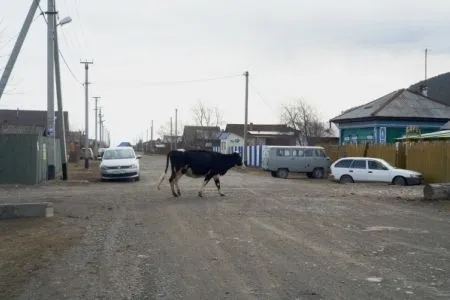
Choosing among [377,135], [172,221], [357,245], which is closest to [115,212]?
[172,221]

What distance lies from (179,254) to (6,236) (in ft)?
12.7

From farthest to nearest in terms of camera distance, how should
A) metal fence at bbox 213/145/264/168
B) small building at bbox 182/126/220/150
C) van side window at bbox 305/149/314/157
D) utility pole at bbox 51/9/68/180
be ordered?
small building at bbox 182/126/220/150 → metal fence at bbox 213/145/264/168 → van side window at bbox 305/149/314/157 → utility pole at bbox 51/9/68/180

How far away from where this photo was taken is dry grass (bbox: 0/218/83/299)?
292 inches

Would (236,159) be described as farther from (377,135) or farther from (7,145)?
(377,135)

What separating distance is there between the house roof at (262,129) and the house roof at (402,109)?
126 feet

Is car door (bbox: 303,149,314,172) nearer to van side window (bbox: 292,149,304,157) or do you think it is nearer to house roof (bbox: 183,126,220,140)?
van side window (bbox: 292,149,304,157)

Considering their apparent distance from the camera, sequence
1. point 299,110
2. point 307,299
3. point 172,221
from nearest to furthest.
A: point 307,299 → point 172,221 → point 299,110

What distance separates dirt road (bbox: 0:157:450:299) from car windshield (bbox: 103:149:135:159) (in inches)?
527

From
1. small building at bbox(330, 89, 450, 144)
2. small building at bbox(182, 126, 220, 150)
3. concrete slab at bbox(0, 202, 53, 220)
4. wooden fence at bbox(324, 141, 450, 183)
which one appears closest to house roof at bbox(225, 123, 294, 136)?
small building at bbox(182, 126, 220, 150)

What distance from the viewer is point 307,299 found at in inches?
253

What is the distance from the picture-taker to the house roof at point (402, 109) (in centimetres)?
4656

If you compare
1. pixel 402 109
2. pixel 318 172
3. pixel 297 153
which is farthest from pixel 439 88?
pixel 297 153

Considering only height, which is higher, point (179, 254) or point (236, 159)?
point (236, 159)

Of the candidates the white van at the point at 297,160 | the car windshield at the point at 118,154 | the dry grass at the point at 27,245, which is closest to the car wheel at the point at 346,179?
the white van at the point at 297,160
